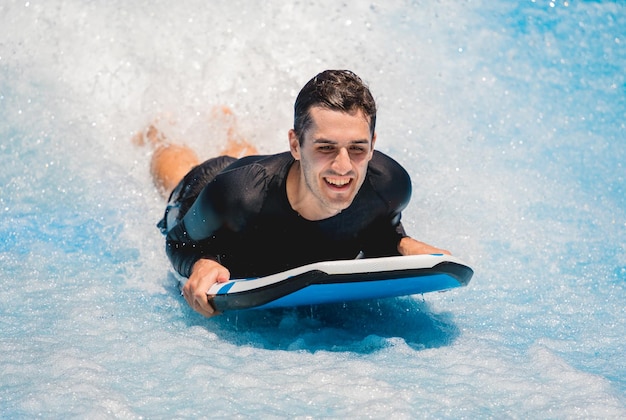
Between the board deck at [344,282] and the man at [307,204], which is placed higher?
the man at [307,204]

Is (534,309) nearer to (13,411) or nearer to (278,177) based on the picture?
(278,177)

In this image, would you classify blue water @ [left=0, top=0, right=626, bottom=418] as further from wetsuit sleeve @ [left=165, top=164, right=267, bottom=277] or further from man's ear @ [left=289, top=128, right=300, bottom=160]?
man's ear @ [left=289, top=128, right=300, bottom=160]

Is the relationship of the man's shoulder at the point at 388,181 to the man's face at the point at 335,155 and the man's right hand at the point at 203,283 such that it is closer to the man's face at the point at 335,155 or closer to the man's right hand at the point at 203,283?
the man's face at the point at 335,155

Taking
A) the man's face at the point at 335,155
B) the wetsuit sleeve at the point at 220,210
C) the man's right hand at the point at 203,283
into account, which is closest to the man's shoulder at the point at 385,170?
the man's face at the point at 335,155

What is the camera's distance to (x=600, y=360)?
3146 mm

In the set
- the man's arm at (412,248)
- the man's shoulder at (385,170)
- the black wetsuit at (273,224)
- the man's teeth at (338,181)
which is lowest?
the man's arm at (412,248)

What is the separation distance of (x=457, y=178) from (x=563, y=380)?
2282mm

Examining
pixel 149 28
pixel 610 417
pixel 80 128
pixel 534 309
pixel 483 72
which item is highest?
pixel 149 28

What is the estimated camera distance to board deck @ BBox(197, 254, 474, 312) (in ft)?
9.33

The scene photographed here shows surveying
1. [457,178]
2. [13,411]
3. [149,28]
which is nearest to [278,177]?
[13,411]

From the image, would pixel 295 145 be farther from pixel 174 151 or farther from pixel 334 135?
pixel 174 151

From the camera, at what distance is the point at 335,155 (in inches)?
115

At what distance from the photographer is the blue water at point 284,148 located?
2.79 m

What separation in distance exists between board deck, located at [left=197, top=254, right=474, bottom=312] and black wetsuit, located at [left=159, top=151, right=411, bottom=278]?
0.64ft
